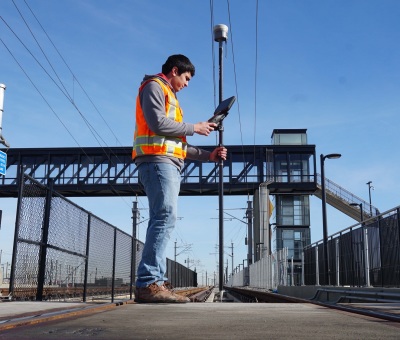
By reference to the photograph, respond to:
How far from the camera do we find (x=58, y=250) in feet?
24.9

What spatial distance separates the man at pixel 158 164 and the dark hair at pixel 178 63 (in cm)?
20

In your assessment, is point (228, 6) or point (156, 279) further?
point (228, 6)

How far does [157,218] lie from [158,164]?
1.59 feet

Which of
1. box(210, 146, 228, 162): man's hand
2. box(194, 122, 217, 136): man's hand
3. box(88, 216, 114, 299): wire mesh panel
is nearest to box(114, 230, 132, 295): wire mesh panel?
box(88, 216, 114, 299): wire mesh panel

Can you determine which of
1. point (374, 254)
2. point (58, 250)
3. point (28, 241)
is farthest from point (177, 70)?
point (374, 254)

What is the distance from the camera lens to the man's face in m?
5.36

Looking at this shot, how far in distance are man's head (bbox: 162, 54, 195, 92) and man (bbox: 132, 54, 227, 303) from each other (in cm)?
12

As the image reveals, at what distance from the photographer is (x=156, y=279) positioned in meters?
4.87

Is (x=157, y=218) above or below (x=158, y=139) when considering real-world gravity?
below

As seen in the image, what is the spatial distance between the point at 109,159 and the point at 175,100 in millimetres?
37979

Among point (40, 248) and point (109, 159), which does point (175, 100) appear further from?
point (109, 159)

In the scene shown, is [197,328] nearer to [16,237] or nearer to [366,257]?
[16,237]

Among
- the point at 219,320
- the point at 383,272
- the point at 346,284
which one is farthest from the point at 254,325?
the point at 346,284

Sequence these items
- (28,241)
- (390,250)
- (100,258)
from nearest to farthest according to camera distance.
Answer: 1. (28,241)
2. (100,258)
3. (390,250)
